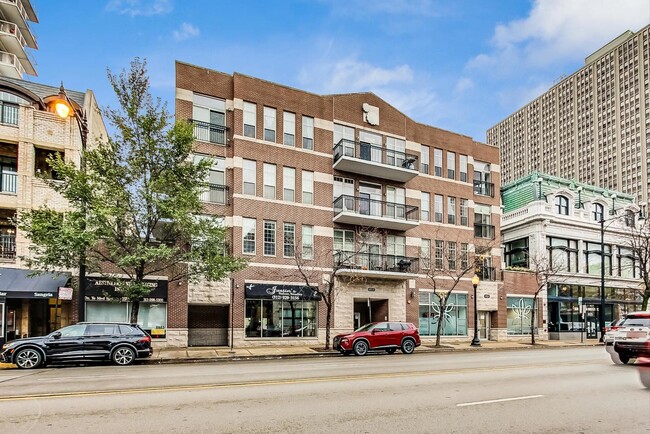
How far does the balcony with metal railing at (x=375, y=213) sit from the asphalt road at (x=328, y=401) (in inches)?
615

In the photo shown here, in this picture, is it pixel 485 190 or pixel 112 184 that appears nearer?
pixel 112 184

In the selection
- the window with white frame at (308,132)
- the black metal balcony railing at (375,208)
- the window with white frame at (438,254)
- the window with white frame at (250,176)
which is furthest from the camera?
the window with white frame at (438,254)

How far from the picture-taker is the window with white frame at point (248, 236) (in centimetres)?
2725

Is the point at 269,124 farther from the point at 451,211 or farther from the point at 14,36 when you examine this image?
the point at 14,36

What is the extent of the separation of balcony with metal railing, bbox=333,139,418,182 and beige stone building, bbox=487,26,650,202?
5749cm

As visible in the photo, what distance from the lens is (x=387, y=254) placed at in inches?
1224

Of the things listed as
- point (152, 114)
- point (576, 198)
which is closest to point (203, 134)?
point (152, 114)

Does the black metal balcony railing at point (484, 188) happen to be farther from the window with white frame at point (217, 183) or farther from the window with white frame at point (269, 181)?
the window with white frame at point (217, 183)

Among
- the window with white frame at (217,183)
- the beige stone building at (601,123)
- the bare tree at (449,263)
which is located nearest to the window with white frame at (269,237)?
the window with white frame at (217,183)

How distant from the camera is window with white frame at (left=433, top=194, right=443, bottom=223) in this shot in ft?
111

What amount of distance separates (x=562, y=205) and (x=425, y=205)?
1308cm

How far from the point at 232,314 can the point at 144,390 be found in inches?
605

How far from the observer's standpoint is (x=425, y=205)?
33531 millimetres

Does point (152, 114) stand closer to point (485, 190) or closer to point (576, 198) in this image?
point (485, 190)
